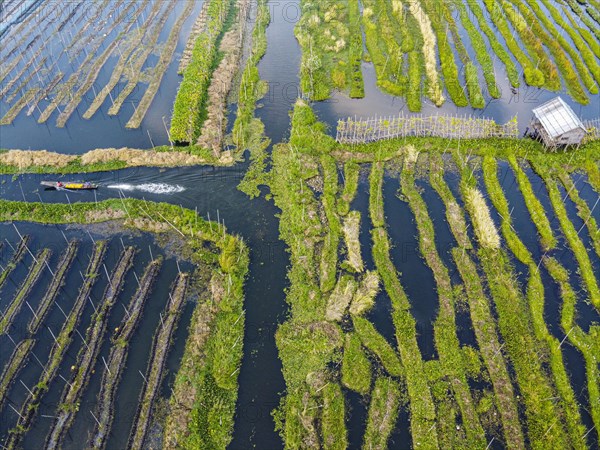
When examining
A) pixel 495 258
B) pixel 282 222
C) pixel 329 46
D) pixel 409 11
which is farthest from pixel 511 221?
pixel 409 11

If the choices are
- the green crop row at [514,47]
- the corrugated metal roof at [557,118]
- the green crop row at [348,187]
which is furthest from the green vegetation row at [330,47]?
the green crop row at [514,47]

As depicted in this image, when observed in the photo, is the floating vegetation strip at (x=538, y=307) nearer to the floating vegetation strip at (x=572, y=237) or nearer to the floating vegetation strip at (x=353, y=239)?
the floating vegetation strip at (x=572, y=237)

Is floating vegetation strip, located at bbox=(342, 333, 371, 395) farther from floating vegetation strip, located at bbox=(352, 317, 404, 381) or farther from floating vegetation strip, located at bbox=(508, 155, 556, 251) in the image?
floating vegetation strip, located at bbox=(508, 155, 556, 251)

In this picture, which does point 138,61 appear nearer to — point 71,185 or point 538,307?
point 71,185

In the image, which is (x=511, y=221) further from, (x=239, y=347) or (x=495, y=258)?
(x=239, y=347)

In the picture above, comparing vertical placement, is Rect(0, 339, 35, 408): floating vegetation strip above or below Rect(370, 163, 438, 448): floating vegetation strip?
above

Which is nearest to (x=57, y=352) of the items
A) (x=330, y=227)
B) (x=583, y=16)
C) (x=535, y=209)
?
(x=330, y=227)

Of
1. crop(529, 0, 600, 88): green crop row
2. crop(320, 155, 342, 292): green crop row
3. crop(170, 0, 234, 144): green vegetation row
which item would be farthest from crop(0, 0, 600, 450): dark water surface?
crop(529, 0, 600, 88): green crop row
